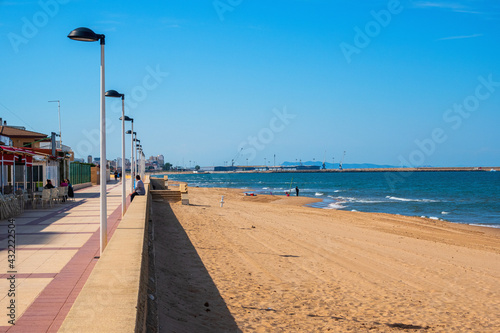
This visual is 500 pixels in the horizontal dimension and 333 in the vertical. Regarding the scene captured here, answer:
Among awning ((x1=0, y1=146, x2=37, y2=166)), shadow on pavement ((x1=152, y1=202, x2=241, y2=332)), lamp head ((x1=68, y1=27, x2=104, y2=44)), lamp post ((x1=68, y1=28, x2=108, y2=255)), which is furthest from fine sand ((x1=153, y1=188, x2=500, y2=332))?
awning ((x1=0, y1=146, x2=37, y2=166))

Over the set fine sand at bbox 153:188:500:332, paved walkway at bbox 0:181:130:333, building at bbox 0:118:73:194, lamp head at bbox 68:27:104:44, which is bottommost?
fine sand at bbox 153:188:500:332

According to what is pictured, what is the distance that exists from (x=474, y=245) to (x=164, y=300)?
12981 millimetres

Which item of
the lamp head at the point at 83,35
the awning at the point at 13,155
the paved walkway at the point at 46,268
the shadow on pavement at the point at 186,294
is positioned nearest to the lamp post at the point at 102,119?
the lamp head at the point at 83,35

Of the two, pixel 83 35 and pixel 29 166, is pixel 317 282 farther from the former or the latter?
pixel 29 166

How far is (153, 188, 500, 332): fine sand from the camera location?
21.8 feet

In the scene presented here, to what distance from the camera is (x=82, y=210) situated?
14930 mm

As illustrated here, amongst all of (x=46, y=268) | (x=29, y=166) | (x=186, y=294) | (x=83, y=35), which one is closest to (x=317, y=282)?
(x=186, y=294)

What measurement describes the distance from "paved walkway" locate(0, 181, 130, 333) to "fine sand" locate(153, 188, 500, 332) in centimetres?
129

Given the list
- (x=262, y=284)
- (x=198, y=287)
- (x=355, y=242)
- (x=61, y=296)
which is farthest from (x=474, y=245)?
(x=61, y=296)

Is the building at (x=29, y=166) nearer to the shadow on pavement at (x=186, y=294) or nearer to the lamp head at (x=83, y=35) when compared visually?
the shadow on pavement at (x=186, y=294)

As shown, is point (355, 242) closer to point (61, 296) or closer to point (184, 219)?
point (184, 219)

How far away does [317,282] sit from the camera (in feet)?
28.9

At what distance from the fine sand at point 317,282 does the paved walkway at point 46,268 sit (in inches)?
50.9

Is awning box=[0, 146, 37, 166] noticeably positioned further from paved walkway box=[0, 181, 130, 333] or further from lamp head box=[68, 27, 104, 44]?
lamp head box=[68, 27, 104, 44]
